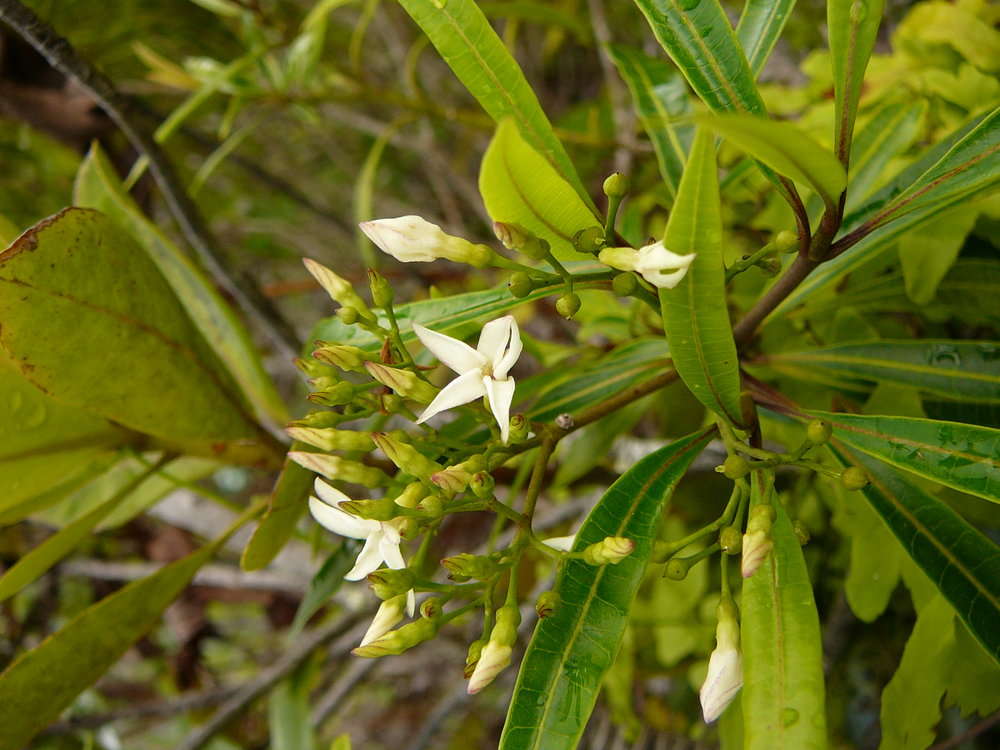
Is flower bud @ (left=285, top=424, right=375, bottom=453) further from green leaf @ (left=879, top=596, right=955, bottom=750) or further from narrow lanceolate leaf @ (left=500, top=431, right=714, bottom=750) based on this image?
green leaf @ (left=879, top=596, right=955, bottom=750)

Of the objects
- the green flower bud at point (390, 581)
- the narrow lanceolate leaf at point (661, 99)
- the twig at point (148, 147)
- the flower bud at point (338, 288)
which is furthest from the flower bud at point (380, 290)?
the twig at point (148, 147)

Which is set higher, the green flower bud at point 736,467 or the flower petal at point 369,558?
the flower petal at point 369,558

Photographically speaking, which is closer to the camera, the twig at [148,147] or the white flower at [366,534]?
the white flower at [366,534]

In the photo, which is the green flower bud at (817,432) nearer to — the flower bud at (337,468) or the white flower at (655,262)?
the white flower at (655,262)

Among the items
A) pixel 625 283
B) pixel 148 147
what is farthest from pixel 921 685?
pixel 148 147

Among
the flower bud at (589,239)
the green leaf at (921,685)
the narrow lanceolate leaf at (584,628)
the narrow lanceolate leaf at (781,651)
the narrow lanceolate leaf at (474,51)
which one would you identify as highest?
the narrow lanceolate leaf at (474,51)

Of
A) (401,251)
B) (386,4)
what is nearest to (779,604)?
(401,251)

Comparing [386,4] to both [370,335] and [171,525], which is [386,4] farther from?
[370,335]

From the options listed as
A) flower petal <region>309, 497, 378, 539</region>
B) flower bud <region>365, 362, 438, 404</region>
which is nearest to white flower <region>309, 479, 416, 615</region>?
flower petal <region>309, 497, 378, 539</region>

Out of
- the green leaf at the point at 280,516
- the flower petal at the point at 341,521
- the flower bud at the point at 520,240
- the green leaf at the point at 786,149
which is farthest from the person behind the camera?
the green leaf at the point at 280,516

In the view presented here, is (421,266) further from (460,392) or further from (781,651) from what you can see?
(781,651)
